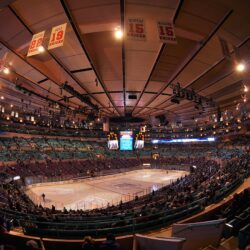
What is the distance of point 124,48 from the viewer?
717 cm

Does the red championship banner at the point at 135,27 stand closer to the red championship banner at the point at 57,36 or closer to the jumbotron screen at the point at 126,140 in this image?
the red championship banner at the point at 57,36

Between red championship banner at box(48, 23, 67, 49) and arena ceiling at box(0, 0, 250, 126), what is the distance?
22cm

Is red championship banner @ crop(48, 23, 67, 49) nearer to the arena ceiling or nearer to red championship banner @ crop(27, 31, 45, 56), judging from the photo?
the arena ceiling

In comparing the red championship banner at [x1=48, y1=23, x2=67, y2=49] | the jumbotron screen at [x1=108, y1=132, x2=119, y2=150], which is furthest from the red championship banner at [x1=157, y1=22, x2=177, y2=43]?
the jumbotron screen at [x1=108, y1=132, x2=119, y2=150]

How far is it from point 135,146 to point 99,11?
1652cm

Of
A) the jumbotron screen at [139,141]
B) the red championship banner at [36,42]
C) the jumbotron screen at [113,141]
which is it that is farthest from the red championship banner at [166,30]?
the jumbotron screen at [139,141]

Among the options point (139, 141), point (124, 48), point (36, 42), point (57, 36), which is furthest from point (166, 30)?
point (139, 141)

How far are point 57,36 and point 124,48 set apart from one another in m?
2.48

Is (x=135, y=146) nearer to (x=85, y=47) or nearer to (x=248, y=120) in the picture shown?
(x=85, y=47)

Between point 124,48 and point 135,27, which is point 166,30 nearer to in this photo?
point 135,27

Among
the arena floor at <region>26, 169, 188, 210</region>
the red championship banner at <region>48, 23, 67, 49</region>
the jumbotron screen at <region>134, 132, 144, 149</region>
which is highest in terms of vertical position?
the red championship banner at <region>48, 23, 67, 49</region>

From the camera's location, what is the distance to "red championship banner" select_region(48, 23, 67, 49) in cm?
549

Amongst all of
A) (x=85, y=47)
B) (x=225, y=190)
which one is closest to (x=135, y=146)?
(x=225, y=190)

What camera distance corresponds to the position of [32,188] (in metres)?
23.6
